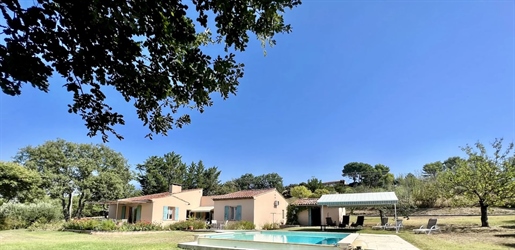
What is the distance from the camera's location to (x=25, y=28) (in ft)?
13.0

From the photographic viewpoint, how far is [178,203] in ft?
116

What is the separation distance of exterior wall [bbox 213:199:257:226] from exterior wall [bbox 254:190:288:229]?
0.50 m

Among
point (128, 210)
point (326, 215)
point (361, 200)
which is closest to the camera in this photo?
point (361, 200)

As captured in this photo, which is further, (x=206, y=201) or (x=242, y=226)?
(x=206, y=201)

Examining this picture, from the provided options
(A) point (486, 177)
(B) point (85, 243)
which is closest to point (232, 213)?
(B) point (85, 243)

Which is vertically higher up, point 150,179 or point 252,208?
point 150,179

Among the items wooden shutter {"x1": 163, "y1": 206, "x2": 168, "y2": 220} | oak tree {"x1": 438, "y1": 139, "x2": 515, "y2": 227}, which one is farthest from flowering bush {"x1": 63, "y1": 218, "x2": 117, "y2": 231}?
oak tree {"x1": 438, "y1": 139, "x2": 515, "y2": 227}

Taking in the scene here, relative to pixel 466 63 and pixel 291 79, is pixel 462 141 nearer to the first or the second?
pixel 466 63

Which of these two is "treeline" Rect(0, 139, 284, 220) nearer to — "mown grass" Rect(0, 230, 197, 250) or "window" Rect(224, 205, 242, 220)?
"mown grass" Rect(0, 230, 197, 250)

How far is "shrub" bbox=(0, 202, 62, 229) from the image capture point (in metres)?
28.6

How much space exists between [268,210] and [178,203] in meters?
10.6

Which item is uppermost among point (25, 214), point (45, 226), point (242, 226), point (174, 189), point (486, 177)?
point (486, 177)

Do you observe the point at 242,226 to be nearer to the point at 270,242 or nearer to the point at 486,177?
the point at 270,242

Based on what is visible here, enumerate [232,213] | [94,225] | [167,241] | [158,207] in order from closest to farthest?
[167,241], [94,225], [158,207], [232,213]
